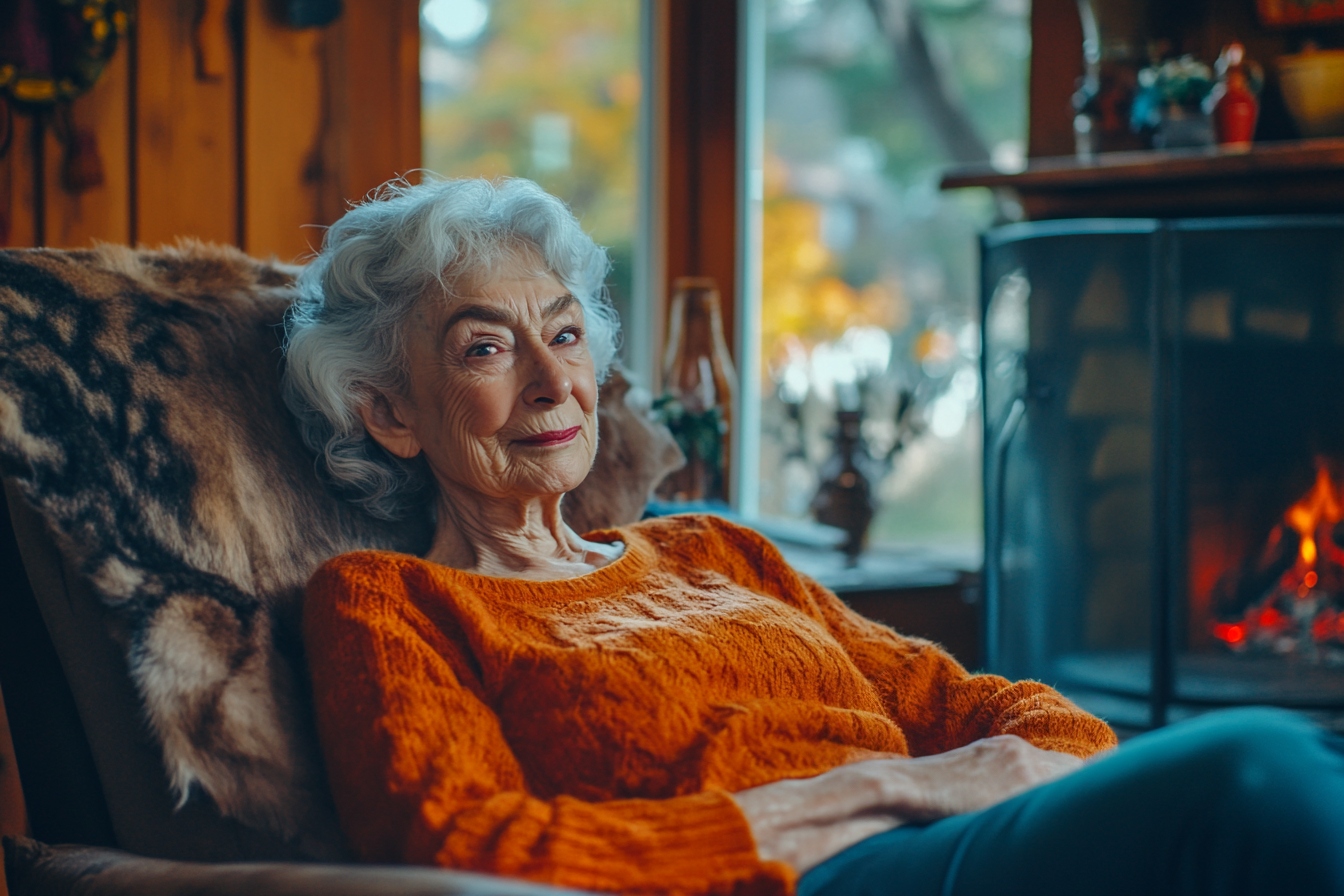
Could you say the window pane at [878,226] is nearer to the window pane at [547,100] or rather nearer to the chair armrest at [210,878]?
the window pane at [547,100]

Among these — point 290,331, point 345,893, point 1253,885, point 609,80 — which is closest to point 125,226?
point 290,331

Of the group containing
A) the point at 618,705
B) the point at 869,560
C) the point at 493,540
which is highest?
the point at 493,540

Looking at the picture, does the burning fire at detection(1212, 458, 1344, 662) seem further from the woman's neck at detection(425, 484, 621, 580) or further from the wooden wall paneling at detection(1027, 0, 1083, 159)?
the woman's neck at detection(425, 484, 621, 580)

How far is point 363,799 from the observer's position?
970mm

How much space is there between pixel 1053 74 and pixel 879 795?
6.39 ft

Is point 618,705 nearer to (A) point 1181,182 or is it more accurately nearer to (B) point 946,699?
(B) point 946,699

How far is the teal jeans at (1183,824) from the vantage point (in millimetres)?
816

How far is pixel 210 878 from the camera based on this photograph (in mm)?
892

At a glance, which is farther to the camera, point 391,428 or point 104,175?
point 104,175

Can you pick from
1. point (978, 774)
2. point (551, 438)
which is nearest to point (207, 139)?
point (551, 438)

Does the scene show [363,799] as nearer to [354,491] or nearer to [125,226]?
[354,491]

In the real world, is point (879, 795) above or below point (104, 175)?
below

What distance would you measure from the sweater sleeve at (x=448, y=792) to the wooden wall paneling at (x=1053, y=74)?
1940mm

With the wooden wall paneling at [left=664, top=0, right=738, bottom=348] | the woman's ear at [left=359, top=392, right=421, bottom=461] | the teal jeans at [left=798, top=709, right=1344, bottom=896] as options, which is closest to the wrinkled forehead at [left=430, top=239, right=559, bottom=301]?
the woman's ear at [left=359, top=392, right=421, bottom=461]
